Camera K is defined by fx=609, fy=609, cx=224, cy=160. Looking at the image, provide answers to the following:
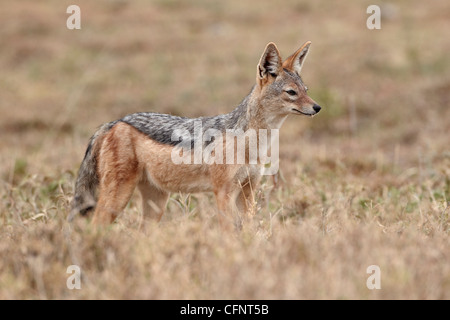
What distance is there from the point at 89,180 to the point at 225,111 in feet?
26.2

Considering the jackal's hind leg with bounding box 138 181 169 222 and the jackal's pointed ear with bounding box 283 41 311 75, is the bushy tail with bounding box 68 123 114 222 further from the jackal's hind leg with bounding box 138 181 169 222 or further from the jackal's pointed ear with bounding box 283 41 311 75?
the jackal's pointed ear with bounding box 283 41 311 75

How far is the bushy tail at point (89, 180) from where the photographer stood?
625cm

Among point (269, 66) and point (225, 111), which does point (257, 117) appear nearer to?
point (269, 66)

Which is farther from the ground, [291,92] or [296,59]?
[296,59]

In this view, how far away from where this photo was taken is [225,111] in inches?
555

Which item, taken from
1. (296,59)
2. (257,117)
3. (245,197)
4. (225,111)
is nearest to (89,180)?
(245,197)

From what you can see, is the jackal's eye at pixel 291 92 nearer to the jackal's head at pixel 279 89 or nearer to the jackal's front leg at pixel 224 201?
the jackal's head at pixel 279 89

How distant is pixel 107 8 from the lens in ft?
94.4

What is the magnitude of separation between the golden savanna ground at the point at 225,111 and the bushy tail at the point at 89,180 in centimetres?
26

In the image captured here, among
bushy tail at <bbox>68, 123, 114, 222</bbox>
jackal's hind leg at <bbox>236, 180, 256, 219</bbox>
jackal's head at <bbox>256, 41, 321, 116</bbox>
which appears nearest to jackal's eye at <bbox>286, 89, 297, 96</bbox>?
jackal's head at <bbox>256, 41, 321, 116</bbox>

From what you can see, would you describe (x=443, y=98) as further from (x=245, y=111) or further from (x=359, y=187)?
(x=245, y=111)

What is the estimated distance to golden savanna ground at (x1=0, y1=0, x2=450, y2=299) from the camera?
4.01m

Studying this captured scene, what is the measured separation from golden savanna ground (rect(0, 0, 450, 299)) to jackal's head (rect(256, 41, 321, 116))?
0.86 metres
